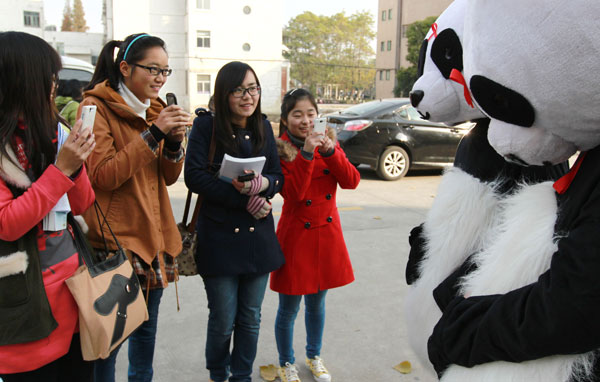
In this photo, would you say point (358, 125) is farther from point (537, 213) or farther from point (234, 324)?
point (537, 213)

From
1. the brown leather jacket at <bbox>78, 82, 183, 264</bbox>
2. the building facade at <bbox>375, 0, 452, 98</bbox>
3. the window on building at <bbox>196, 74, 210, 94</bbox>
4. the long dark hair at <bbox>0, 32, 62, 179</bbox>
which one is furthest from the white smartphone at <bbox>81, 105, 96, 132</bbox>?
the building facade at <bbox>375, 0, 452, 98</bbox>

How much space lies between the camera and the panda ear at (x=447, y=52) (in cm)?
152

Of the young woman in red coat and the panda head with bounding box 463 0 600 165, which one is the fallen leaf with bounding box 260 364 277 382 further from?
the panda head with bounding box 463 0 600 165

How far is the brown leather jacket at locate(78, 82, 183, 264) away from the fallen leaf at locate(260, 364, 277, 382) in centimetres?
102

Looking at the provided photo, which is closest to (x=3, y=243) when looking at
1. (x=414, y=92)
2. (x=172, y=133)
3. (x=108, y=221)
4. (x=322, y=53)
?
(x=108, y=221)

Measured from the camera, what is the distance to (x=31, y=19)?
4812 cm

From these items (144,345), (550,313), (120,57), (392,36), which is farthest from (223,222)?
(392,36)

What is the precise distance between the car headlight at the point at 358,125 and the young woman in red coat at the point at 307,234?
5.95 meters

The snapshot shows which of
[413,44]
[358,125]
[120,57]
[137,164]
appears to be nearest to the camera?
[137,164]

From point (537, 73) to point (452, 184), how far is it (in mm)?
584

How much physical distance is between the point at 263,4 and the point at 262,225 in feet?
123

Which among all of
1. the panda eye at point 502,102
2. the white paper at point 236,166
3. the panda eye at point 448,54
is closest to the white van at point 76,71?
the white paper at point 236,166

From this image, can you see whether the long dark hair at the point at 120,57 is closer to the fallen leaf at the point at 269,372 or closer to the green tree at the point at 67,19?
the fallen leaf at the point at 269,372

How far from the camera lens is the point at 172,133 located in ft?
8.05
